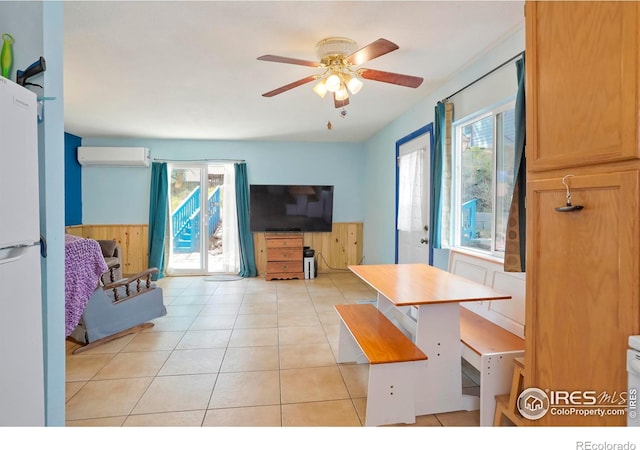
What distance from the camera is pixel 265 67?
2715mm

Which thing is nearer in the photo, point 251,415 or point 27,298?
point 27,298

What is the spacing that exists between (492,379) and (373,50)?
6.45 feet

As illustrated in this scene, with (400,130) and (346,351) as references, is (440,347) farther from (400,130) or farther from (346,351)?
(400,130)

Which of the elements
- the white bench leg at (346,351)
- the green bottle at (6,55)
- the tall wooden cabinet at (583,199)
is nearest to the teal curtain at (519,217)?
the tall wooden cabinet at (583,199)

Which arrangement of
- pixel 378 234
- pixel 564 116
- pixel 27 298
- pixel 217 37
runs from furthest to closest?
pixel 378 234
pixel 217 37
pixel 27 298
pixel 564 116

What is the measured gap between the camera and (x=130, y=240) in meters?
5.58

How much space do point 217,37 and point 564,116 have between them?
2147 millimetres

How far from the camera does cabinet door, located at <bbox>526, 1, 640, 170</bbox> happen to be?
0.86m

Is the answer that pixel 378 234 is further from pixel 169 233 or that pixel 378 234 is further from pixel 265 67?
pixel 169 233

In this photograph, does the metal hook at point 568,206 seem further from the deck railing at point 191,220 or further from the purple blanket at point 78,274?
the deck railing at point 191,220

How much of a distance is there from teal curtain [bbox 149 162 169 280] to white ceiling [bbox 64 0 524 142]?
1333mm

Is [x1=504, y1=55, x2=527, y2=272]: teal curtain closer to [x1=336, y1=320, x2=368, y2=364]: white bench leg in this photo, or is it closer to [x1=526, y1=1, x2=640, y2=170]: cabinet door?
[x1=526, y1=1, x2=640, y2=170]: cabinet door

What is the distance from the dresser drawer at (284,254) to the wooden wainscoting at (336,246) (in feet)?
1.43
